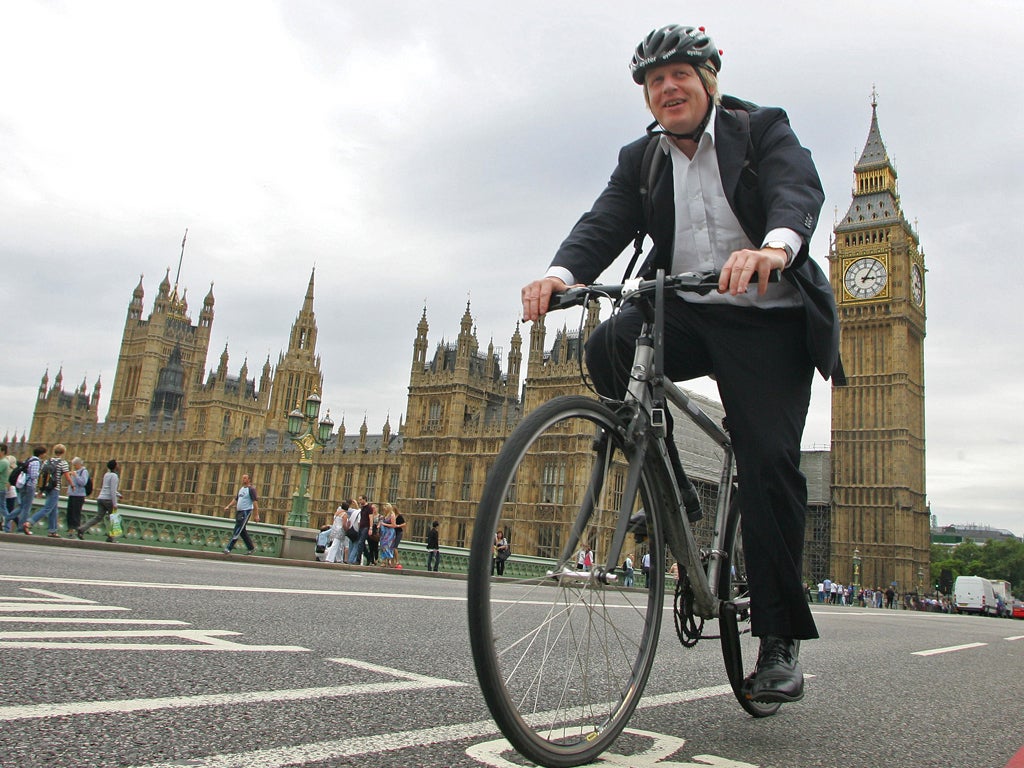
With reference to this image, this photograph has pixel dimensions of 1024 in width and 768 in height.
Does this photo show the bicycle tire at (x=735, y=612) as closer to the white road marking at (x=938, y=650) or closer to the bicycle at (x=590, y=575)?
the bicycle at (x=590, y=575)

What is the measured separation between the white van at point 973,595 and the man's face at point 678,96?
3862 cm

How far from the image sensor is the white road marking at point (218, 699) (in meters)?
1.65

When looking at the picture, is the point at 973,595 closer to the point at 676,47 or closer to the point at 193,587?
the point at 193,587

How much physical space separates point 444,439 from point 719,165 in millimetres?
47351

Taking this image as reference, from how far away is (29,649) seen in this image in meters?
2.31

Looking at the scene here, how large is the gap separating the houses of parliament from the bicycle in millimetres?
39832

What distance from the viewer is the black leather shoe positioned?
2156mm

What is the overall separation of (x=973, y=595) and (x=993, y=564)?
5999 cm

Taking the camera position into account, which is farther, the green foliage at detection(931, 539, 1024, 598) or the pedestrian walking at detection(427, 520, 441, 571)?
the green foliage at detection(931, 539, 1024, 598)

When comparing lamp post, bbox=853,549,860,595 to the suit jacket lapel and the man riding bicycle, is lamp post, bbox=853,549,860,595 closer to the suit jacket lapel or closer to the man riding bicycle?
the man riding bicycle

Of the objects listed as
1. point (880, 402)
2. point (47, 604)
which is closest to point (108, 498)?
point (47, 604)

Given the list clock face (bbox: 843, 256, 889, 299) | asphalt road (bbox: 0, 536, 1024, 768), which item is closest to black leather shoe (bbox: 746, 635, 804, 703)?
asphalt road (bbox: 0, 536, 1024, 768)

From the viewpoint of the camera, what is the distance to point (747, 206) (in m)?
2.37

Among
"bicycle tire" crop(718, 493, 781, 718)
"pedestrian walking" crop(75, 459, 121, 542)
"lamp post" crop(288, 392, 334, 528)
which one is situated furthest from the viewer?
"lamp post" crop(288, 392, 334, 528)
